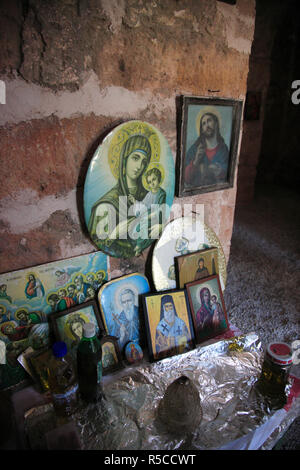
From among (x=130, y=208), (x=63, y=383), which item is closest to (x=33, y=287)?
(x=63, y=383)

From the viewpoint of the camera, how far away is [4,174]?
937 mm

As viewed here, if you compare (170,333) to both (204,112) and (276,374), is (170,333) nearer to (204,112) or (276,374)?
(276,374)

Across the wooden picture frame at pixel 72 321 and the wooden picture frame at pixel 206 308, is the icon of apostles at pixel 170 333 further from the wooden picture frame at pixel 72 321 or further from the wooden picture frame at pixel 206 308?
the wooden picture frame at pixel 72 321

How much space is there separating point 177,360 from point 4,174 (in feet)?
3.08

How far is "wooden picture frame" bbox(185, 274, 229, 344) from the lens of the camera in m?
1.41

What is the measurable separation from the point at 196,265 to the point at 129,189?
0.54 meters

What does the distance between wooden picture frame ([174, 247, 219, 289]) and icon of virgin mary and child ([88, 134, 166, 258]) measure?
0.70 feet

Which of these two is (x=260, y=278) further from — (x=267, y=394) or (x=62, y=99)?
(x=62, y=99)

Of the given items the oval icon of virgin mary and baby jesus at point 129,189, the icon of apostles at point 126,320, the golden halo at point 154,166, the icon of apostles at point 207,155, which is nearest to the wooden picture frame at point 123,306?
the icon of apostles at point 126,320

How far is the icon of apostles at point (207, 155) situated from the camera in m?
1.34

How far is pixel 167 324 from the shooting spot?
1314mm

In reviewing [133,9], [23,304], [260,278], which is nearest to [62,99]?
[133,9]

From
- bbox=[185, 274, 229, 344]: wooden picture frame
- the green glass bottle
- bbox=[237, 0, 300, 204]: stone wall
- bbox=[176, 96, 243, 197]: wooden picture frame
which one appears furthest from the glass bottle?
bbox=[237, 0, 300, 204]: stone wall

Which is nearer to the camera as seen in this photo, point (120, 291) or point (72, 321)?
point (72, 321)
